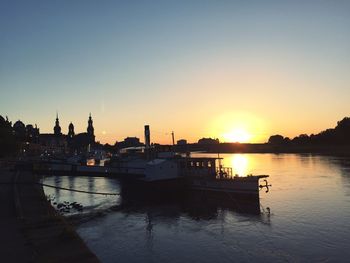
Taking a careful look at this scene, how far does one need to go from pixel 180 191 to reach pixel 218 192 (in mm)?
8011

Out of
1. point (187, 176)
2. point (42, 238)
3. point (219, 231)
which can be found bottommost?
point (219, 231)

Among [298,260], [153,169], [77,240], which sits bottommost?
[298,260]

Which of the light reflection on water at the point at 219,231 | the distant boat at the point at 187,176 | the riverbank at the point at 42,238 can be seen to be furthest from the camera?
the distant boat at the point at 187,176

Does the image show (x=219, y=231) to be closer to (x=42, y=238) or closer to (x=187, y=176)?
(x=42, y=238)

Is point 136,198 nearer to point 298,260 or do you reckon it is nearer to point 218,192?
point 218,192

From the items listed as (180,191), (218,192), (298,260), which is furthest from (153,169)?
(298,260)

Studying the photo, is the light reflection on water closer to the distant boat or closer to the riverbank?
the distant boat

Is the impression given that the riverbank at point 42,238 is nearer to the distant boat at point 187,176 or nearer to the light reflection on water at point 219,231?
the light reflection on water at point 219,231

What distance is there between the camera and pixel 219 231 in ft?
131

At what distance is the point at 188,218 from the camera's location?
4762 centimetres

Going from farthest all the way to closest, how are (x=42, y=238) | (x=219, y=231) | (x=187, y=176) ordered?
(x=187, y=176), (x=219, y=231), (x=42, y=238)

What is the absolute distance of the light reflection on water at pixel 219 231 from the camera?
103ft

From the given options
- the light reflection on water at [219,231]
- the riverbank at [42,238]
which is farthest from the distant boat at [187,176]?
the riverbank at [42,238]

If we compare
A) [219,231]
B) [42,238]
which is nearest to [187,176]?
[219,231]
